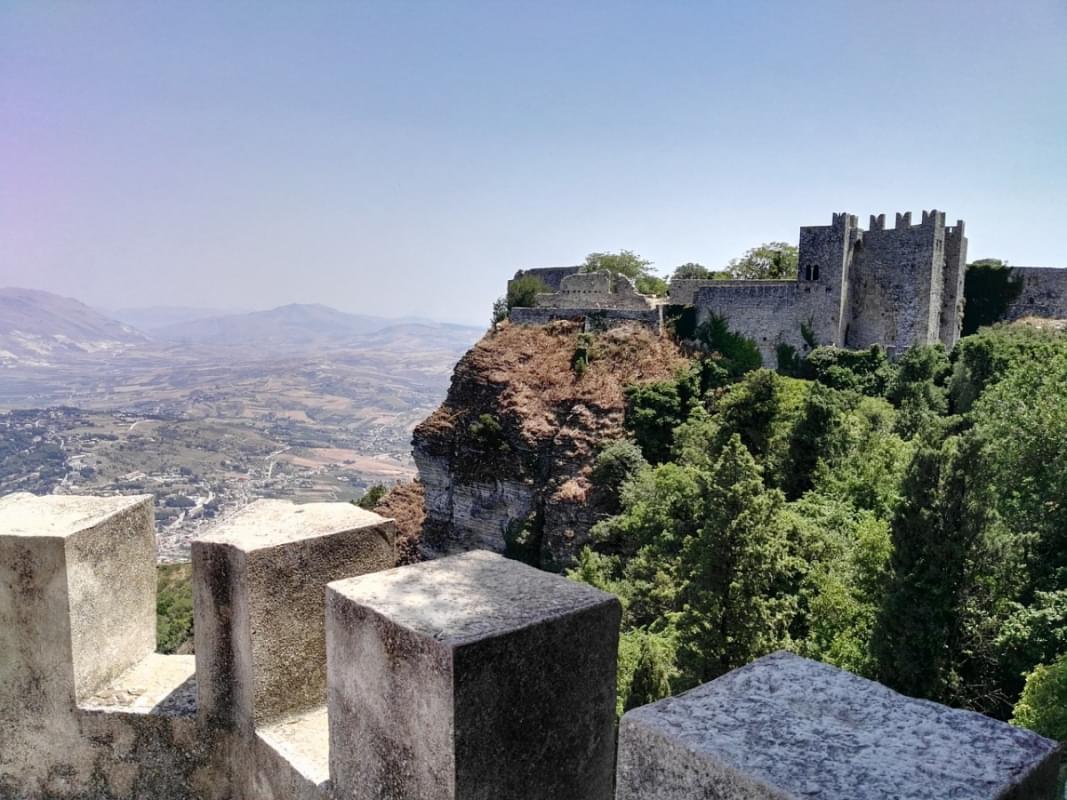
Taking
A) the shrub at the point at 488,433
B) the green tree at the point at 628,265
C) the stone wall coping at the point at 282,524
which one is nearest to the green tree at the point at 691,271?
the green tree at the point at 628,265

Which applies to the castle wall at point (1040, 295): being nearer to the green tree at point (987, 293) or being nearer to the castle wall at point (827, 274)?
the green tree at point (987, 293)

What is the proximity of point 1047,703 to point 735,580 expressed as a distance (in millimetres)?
5736

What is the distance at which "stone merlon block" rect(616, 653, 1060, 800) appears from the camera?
1420mm

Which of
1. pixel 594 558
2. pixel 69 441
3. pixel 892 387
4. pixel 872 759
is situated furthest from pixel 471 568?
pixel 69 441

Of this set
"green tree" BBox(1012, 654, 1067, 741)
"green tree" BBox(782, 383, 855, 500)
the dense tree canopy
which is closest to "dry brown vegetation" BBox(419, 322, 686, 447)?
the dense tree canopy

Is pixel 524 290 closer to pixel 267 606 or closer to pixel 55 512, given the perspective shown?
pixel 55 512

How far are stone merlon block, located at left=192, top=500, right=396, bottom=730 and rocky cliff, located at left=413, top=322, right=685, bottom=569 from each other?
2522 cm

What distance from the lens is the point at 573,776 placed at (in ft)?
7.45

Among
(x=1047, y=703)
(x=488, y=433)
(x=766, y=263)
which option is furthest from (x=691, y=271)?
(x=1047, y=703)

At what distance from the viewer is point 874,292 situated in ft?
95.8

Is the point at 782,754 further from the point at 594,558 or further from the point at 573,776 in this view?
the point at 594,558

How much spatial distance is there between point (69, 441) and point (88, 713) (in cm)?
13266

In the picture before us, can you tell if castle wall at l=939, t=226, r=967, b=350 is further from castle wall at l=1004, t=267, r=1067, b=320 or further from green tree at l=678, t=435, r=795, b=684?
green tree at l=678, t=435, r=795, b=684

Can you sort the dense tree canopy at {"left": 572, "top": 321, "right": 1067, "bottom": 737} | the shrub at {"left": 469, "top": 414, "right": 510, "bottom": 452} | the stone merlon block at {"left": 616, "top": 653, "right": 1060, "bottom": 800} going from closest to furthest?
the stone merlon block at {"left": 616, "top": 653, "right": 1060, "bottom": 800} < the dense tree canopy at {"left": 572, "top": 321, "right": 1067, "bottom": 737} < the shrub at {"left": 469, "top": 414, "right": 510, "bottom": 452}
